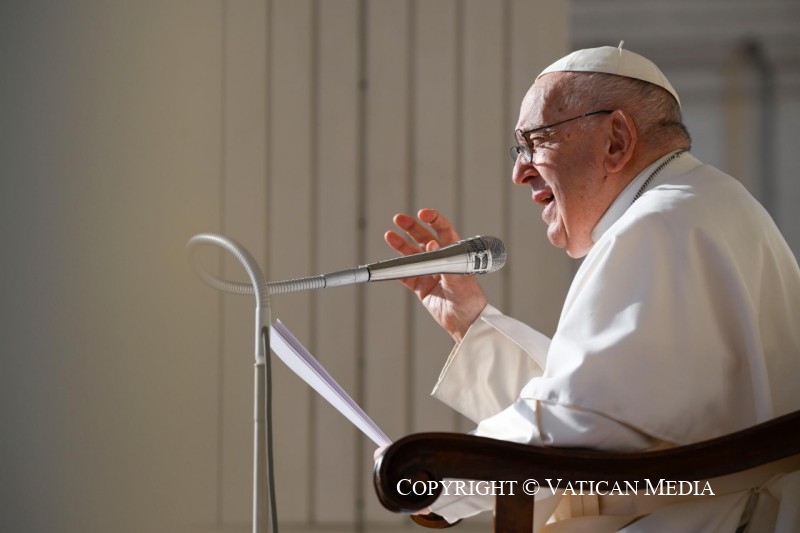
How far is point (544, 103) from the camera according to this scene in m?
2.11

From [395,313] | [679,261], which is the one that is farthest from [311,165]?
[679,261]

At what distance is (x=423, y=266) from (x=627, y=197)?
18.9 inches

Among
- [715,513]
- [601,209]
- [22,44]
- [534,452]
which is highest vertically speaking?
[22,44]

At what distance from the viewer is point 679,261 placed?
1630 mm

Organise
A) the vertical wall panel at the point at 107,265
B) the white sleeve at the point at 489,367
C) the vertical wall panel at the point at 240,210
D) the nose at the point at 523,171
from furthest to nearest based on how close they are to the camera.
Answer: the vertical wall panel at the point at 240,210 → the vertical wall panel at the point at 107,265 → the white sleeve at the point at 489,367 → the nose at the point at 523,171

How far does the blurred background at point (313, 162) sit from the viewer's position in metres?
4.39

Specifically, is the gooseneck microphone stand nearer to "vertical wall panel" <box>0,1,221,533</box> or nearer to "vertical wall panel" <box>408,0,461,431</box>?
"vertical wall panel" <box>0,1,221,533</box>

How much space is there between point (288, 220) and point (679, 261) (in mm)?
3156

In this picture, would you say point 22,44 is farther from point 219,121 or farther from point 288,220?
point 288,220

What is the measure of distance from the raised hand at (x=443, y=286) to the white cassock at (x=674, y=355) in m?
0.75

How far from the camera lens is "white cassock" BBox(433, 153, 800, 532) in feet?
4.98

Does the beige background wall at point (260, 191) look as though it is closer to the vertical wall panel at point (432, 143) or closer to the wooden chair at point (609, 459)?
the vertical wall panel at point (432, 143)

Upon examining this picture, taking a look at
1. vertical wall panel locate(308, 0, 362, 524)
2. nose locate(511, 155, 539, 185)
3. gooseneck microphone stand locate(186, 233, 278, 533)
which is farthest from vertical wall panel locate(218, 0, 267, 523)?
gooseneck microphone stand locate(186, 233, 278, 533)

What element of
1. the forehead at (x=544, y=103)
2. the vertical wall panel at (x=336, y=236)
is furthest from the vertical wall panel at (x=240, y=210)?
the forehead at (x=544, y=103)
